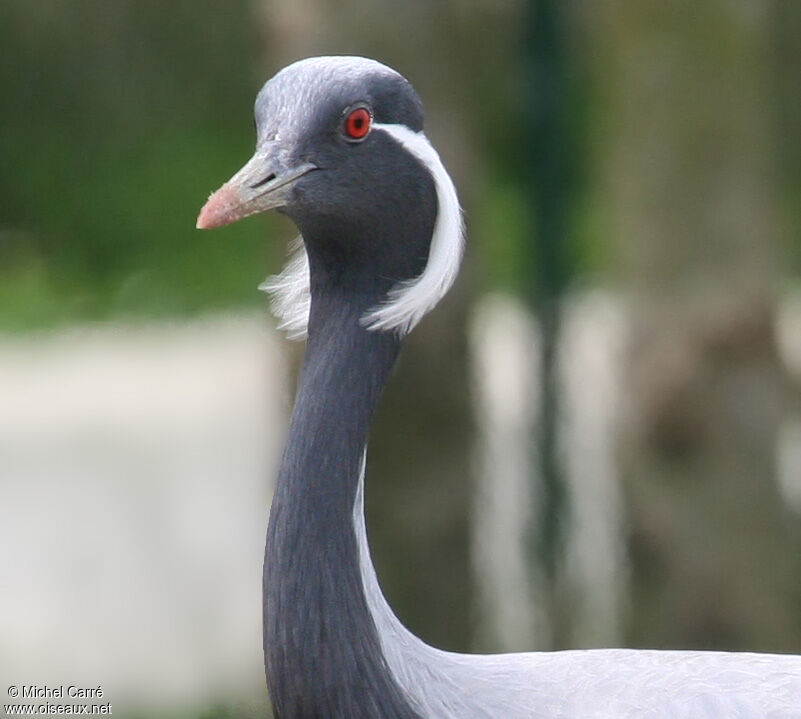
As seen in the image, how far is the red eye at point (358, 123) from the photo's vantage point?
2.93 metres

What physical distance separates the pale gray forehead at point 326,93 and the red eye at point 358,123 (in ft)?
0.06

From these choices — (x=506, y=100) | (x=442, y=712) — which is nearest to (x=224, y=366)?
(x=506, y=100)

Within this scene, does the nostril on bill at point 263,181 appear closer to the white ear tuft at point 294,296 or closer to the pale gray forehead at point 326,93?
the pale gray forehead at point 326,93

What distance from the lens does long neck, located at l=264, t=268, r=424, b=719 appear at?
288 centimetres

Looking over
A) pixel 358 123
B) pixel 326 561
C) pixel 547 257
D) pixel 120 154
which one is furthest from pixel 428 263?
pixel 120 154

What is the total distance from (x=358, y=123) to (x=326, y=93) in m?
0.09

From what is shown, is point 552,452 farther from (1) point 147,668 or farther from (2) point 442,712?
(2) point 442,712

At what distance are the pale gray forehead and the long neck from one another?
13.5 inches

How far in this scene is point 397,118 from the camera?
299cm

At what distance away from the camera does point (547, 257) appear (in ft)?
19.3

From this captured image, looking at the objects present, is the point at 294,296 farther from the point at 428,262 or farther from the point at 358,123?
the point at 358,123

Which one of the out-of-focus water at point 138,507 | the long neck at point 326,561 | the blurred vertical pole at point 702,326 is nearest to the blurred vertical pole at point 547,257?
the blurred vertical pole at point 702,326

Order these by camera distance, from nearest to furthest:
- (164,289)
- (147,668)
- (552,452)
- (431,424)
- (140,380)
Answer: (431,424)
(552,452)
(147,668)
(140,380)
(164,289)

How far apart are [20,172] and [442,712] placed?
35.6 ft
